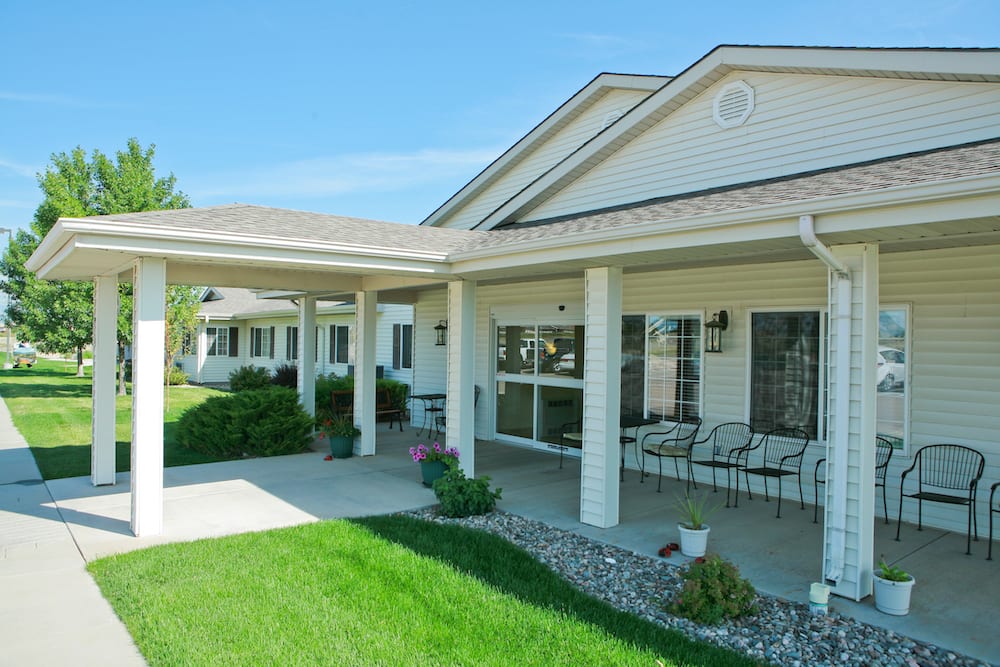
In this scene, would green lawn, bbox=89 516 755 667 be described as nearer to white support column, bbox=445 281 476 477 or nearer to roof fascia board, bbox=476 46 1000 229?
white support column, bbox=445 281 476 477

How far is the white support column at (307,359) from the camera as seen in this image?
38.0 ft

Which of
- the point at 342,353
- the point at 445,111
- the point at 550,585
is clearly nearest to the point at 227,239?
the point at 550,585

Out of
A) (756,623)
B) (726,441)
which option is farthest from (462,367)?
(756,623)

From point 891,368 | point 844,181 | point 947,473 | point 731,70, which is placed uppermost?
point 731,70

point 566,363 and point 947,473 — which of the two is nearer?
point 947,473

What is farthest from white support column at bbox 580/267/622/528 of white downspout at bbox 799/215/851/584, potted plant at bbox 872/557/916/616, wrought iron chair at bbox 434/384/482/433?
wrought iron chair at bbox 434/384/482/433

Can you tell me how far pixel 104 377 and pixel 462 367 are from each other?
14.6 feet

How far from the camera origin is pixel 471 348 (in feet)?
26.5

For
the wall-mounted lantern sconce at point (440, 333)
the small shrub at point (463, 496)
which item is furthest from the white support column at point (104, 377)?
the wall-mounted lantern sconce at point (440, 333)

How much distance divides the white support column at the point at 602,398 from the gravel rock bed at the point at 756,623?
0.72m

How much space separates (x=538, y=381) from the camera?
11.1 m

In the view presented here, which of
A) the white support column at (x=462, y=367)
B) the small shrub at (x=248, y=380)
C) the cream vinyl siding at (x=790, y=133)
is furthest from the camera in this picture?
the small shrub at (x=248, y=380)

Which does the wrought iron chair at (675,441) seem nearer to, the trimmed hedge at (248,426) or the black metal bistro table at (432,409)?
the black metal bistro table at (432,409)

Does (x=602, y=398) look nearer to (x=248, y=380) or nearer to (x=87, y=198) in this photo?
(x=248, y=380)
